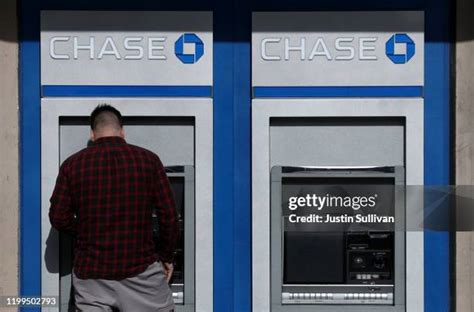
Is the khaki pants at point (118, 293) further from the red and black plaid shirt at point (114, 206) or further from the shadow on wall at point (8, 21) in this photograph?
the shadow on wall at point (8, 21)

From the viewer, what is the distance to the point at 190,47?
4797 millimetres

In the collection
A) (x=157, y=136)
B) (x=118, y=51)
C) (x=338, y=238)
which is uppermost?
(x=118, y=51)

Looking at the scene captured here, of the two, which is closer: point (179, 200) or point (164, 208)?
point (164, 208)

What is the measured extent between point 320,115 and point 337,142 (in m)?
0.19

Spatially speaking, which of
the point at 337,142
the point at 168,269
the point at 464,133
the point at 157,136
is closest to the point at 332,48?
the point at 337,142

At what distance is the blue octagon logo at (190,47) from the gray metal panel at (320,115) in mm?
427

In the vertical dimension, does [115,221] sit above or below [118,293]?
above

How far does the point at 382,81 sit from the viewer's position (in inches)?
189

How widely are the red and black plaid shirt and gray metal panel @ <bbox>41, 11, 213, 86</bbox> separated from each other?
71 centimetres

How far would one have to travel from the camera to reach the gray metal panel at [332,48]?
15.7 ft

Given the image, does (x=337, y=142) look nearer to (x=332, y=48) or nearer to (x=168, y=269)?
(x=332, y=48)

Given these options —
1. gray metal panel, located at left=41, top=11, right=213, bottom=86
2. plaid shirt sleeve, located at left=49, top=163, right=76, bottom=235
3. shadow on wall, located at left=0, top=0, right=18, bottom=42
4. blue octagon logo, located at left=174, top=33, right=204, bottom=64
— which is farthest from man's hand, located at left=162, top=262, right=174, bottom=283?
shadow on wall, located at left=0, top=0, right=18, bottom=42

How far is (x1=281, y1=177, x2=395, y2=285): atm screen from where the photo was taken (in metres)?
4.78

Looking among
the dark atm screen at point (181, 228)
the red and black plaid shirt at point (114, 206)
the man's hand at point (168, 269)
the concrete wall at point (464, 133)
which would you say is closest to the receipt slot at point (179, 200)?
the dark atm screen at point (181, 228)
